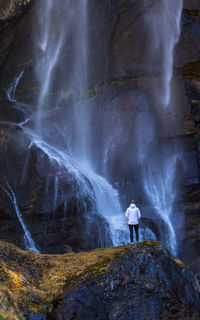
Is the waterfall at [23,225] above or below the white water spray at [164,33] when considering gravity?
below

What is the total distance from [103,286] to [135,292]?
579 mm

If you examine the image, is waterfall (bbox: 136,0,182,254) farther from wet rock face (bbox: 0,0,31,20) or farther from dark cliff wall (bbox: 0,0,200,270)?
wet rock face (bbox: 0,0,31,20)

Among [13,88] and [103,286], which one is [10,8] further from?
[103,286]

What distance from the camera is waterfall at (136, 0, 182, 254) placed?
14.6 metres

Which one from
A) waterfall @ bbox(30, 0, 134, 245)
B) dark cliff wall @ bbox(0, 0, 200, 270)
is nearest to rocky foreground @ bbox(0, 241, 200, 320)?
dark cliff wall @ bbox(0, 0, 200, 270)

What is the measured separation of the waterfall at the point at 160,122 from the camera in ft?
47.9

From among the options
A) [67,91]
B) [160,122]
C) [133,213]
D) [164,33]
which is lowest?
[133,213]

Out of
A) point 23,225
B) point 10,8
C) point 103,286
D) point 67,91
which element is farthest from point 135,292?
point 10,8

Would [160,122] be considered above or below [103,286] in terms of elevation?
above

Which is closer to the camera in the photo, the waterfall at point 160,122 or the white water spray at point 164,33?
the waterfall at point 160,122

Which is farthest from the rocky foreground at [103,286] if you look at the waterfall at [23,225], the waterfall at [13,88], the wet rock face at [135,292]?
the waterfall at [13,88]

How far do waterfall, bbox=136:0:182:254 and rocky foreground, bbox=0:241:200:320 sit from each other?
6.49m

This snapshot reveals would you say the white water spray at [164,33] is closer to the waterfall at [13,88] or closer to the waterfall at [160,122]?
the waterfall at [160,122]

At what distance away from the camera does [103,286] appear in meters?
6.12
